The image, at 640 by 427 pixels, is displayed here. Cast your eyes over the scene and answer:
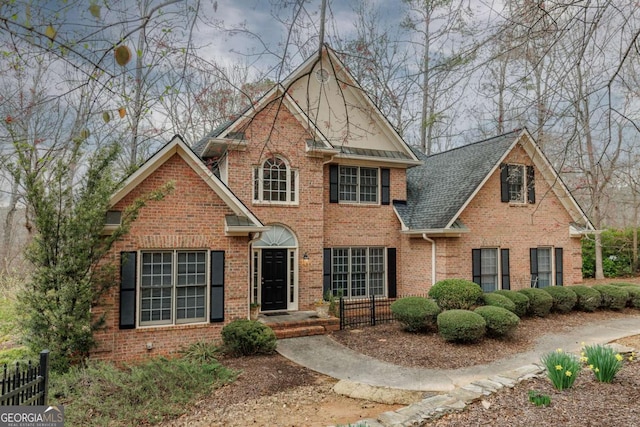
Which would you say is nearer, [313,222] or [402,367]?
[402,367]

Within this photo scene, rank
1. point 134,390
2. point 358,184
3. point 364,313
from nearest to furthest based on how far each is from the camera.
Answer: point 134,390
point 364,313
point 358,184

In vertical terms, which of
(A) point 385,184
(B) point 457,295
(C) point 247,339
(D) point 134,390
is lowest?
(D) point 134,390

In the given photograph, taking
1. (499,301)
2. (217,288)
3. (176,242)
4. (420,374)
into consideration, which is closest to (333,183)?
(217,288)

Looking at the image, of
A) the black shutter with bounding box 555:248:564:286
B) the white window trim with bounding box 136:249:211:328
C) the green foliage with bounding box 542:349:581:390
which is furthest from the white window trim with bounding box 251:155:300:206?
the black shutter with bounding box 555:248:564:286

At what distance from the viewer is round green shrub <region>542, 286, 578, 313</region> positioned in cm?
1348

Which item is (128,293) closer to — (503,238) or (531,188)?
(503,238)

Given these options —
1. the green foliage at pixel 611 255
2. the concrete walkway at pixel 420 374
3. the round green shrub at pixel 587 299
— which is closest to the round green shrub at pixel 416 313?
the concrete walkway at pixel 420 374

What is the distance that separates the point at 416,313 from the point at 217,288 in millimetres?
5578

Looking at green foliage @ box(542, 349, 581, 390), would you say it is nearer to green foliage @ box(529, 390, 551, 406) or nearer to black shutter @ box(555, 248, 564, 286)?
green foliage @ box(529, 390, 551, 406)

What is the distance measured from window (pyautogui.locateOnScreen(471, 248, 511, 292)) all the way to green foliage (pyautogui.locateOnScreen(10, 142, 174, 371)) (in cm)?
1214

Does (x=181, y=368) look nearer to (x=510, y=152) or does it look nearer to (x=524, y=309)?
(x=524, y=309)

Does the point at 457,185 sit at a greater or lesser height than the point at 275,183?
greater

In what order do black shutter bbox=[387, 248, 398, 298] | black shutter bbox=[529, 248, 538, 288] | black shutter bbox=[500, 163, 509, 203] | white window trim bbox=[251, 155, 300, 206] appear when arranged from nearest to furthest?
white window trim bbox=[251, 155, 300, 206], black shutter bbox=[500, 163, 509, 203], black shutter bbox=[387, 248, 398, 298], black shutter bbox=[529, 248, 538, 288]

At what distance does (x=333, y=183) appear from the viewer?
14.6m
